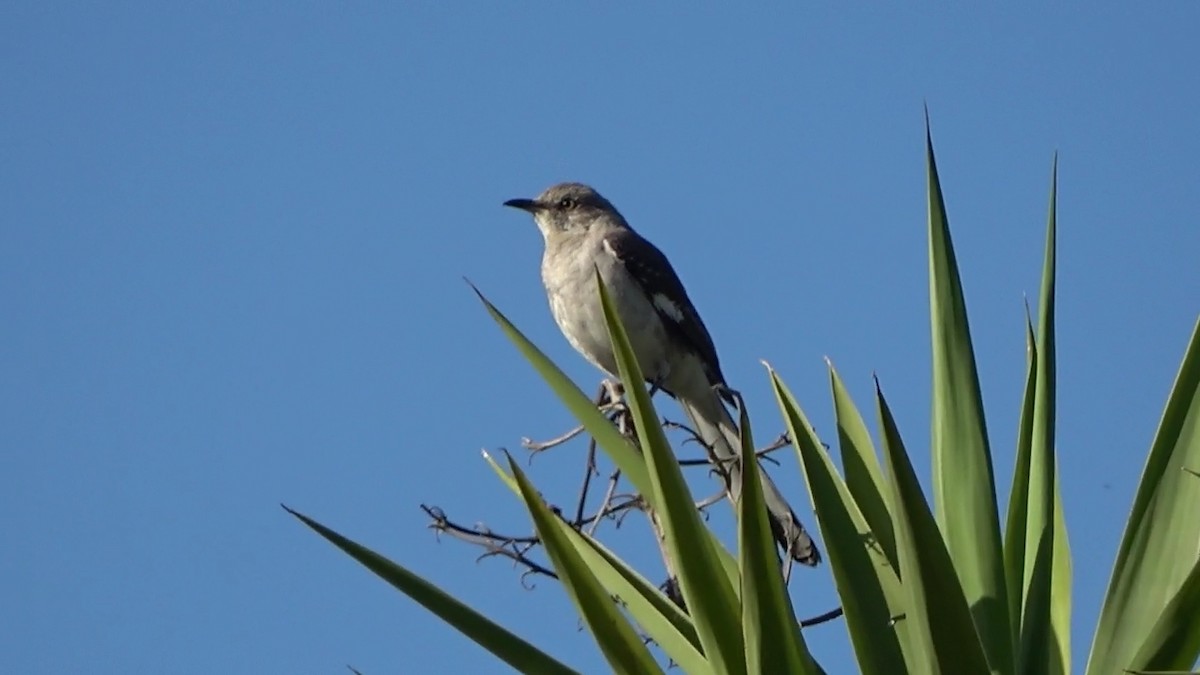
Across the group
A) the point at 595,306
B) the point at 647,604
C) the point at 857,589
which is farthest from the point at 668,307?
the point at 857,589

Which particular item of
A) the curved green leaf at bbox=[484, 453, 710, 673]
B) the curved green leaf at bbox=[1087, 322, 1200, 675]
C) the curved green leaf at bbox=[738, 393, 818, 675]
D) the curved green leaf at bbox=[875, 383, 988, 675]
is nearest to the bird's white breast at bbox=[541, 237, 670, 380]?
the curved green leaf at bbox=[484, 453, 710, 673]

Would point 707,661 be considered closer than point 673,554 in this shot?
No

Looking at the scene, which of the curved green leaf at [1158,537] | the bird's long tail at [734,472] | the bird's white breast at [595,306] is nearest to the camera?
the curved green leaf at [1158,537]

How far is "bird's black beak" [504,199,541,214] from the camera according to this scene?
7805mm

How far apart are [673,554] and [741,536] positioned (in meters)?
0.25

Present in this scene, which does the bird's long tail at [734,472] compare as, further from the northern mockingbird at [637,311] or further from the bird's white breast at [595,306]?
the bird's white breast at [595,306]

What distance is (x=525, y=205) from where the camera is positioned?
782cm

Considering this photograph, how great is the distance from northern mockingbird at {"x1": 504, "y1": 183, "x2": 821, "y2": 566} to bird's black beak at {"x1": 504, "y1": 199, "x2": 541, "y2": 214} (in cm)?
15

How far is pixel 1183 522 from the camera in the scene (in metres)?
2.81

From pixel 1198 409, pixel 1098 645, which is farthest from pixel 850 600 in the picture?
pixel 1198 409

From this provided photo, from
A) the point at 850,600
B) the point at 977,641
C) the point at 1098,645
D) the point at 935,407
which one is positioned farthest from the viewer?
the point at 935,407

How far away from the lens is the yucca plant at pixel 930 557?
2525mm

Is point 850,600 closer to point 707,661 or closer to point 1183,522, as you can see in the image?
point 707,661

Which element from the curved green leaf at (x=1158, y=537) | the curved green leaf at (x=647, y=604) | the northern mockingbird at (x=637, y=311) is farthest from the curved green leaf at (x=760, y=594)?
the northern mockingbird at (x=637, y=311)
